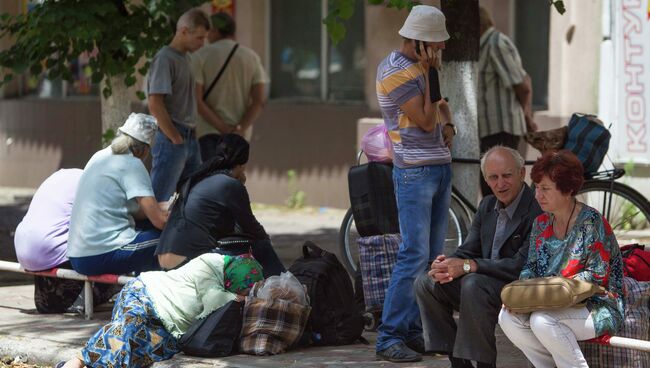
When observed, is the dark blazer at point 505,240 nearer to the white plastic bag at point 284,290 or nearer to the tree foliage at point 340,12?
the white plastic bag at point 284,290

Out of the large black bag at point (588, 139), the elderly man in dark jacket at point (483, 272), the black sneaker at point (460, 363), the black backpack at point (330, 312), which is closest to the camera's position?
the elderly man in dark jacket at point (483, 272)

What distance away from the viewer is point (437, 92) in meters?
7.03

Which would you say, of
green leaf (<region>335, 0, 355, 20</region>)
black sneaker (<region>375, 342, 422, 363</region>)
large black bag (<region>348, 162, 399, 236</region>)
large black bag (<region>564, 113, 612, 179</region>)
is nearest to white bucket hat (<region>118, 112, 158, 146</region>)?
large black bag (<region>348, 162, 399, 236</region>)

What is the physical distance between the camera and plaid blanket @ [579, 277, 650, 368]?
5.95 metres

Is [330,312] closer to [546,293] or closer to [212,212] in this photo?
[212,212]

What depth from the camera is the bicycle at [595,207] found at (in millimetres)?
8648

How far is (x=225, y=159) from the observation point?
7.79 m

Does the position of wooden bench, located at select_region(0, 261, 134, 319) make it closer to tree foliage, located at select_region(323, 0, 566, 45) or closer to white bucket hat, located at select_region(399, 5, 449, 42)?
tree foliage, located at select_region(323, 0, 566, 45)

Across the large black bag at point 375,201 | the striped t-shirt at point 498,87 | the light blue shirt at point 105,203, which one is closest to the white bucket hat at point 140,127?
the light blue shirt at point 105,203

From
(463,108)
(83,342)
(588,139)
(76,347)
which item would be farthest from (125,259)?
(588,139)

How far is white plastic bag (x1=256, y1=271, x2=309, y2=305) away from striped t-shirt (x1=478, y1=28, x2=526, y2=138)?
10.3 ft

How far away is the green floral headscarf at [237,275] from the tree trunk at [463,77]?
1.64 m

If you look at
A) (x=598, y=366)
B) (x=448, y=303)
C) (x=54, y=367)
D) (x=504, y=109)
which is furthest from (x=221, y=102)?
(x=598, y=366)

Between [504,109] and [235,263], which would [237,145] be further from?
[504,109]
